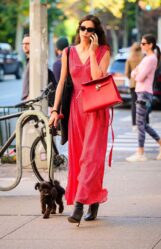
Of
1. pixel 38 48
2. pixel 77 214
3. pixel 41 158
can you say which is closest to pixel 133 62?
pixel 38 48

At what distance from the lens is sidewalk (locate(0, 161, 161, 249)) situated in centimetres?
716

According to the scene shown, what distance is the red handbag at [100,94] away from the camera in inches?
306

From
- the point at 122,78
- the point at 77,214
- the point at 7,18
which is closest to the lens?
the point at 77,214

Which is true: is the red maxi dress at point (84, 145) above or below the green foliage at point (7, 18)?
above

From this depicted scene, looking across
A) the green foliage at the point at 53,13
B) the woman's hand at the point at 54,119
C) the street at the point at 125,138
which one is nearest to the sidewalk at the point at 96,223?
the woman's hand at the point at 54,119

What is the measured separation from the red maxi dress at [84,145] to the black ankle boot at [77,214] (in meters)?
0.04

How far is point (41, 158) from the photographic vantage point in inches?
409

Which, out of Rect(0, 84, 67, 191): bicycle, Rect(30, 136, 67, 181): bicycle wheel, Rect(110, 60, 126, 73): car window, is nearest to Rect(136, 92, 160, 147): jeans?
Rect(30, 136, 67, 181): bicycle wheel

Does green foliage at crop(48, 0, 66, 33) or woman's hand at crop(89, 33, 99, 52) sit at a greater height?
woman's hand at crop(89, 33, 99, 52)

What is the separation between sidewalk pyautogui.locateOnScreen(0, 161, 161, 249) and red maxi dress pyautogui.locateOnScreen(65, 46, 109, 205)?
0.30 meters

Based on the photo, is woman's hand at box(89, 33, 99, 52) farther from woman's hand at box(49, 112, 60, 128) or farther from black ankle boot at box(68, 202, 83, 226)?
black ankle boot at box(68, 202, 83, 226)

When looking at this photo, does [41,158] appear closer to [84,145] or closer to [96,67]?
[84,145]

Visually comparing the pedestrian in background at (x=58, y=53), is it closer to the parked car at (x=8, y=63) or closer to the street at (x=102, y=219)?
the street at (x=102, y=219)

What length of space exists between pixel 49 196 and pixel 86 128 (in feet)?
2.49
